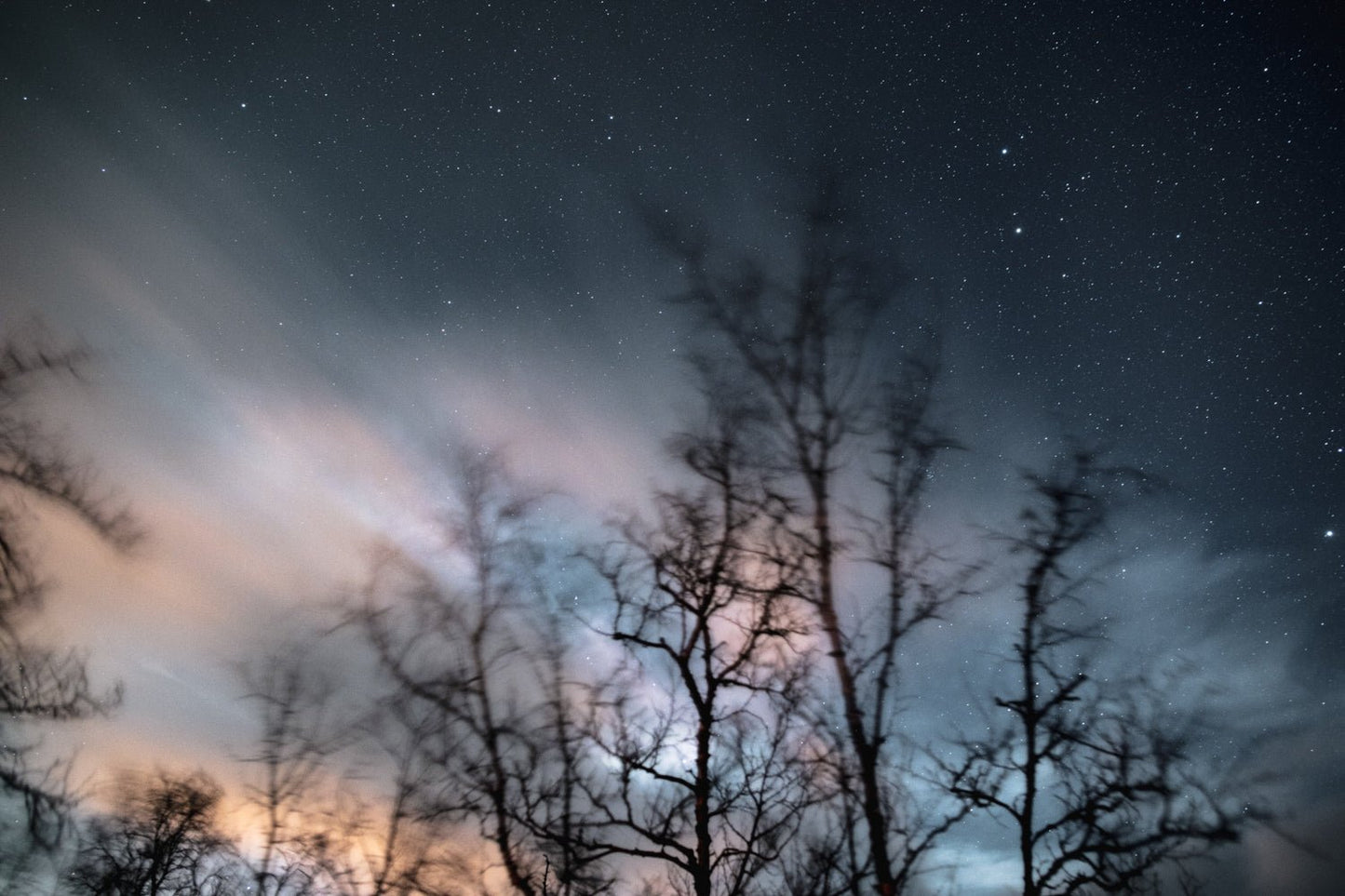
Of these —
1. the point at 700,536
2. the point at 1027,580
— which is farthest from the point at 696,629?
the point at 1027,580

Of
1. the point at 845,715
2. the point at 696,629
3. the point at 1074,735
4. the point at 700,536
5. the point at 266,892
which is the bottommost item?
the point at 266,892

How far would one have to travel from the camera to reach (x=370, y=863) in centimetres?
2327

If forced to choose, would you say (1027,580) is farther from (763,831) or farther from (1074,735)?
(763,831)

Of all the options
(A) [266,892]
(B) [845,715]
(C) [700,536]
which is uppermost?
(C) [700,536]

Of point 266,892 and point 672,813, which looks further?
point 266,892

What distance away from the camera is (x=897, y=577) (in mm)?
10953

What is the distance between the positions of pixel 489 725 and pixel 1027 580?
953cm

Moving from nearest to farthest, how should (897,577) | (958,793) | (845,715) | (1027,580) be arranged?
1. (845,715)
2. (897,577)
3. (958,793)
4. (1027,580)

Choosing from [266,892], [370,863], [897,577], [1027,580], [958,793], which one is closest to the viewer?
[897,577]

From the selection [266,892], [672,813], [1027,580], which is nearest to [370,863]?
[266,892]

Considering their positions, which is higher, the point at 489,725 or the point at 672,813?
the point at 489,725

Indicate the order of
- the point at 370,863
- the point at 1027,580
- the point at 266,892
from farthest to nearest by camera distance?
the point at 266,892 → the point at 370,863 → the point at 1027,580

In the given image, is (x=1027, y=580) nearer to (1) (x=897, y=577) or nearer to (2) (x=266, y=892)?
(1) (x=897, y=577)

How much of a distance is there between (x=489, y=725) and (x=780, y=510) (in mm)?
6326
